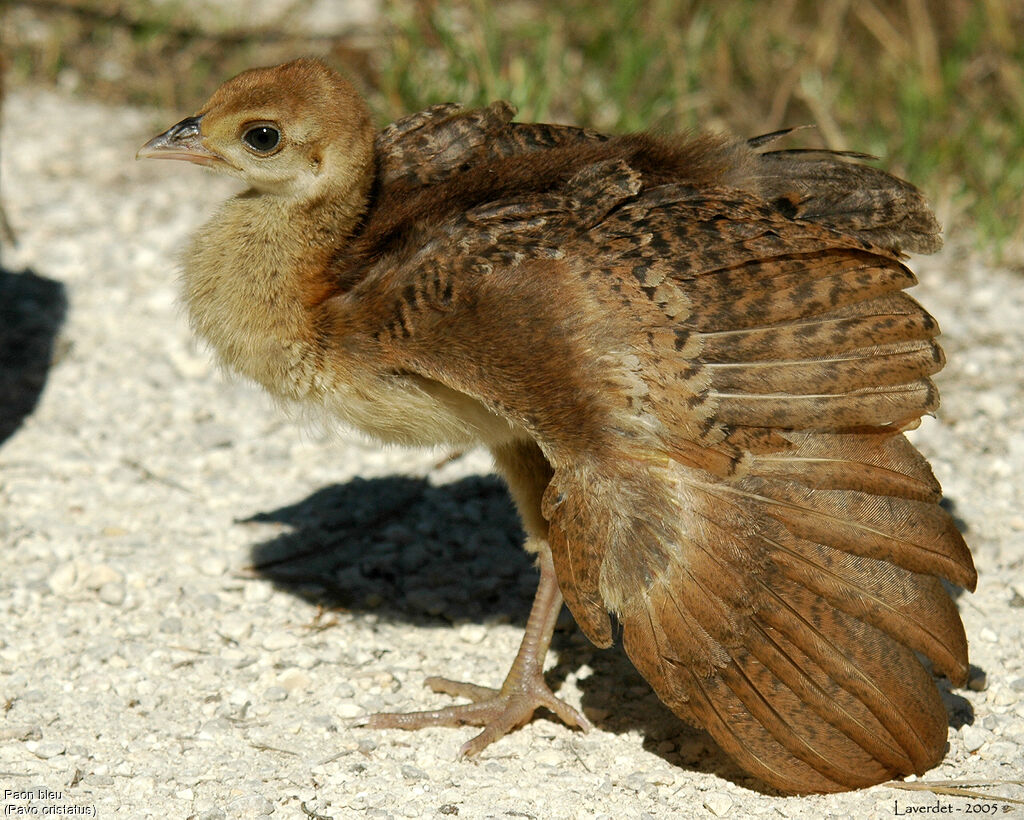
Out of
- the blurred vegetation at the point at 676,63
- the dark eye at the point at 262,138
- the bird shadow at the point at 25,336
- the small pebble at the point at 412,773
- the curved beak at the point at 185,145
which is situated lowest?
the small pebble at the point at 412,773

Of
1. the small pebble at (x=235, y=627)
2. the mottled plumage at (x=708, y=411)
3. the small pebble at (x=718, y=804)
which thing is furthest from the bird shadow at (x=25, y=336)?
the small pebble at (x=718, y=804)

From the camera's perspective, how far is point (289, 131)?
3383 millimetres

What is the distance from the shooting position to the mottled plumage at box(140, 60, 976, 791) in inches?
119

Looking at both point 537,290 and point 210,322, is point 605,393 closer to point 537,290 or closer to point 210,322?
point 537,290

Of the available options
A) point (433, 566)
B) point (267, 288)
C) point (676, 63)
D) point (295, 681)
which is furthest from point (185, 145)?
point (676, 63)

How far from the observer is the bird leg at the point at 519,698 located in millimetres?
3629

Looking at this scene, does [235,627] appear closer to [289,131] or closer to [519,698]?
[519,698]

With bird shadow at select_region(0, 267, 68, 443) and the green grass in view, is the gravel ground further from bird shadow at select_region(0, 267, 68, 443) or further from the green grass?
the green grass

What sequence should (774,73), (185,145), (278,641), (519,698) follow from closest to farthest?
(185,145)
(519,698)
(278,641)
(774,73)

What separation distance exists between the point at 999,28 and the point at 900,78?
66 centimetres

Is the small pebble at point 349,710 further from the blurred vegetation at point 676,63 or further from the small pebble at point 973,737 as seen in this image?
the blurred vegetation at point 676,63

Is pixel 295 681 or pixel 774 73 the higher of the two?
pixel 774 73

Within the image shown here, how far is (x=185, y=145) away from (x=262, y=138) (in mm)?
247

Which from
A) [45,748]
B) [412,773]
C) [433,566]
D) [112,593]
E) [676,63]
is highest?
[676,63]
